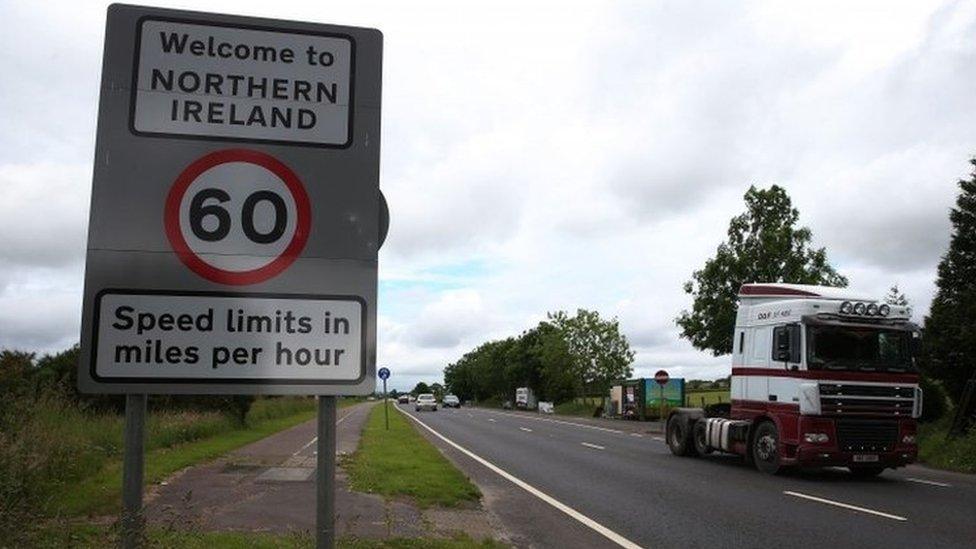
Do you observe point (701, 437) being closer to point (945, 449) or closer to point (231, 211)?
point (945, 449)

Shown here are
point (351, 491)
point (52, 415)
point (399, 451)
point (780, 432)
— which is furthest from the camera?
point (399, 451)

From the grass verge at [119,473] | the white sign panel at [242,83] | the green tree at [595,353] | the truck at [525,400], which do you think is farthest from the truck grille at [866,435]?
the truck at [525,400]

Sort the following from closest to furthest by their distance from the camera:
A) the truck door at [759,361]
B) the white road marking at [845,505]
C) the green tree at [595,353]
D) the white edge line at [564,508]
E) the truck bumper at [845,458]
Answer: the white edge line at [564,508] < the white road marking at [845,505] < the truck bumper at [845,458] < the truck door at [759,361] < the green tree at [595,353]

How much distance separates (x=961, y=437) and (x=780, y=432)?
8.02 meters

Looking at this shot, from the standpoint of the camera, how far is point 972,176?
28859 mm

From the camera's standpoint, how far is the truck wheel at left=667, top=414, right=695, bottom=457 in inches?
796

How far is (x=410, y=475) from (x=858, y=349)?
886 cm

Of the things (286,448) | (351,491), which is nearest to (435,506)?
(351,491)

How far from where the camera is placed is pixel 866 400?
15.4 meters

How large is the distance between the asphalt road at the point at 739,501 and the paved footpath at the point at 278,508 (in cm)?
176

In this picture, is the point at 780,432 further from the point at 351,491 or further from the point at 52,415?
the point at 52,415

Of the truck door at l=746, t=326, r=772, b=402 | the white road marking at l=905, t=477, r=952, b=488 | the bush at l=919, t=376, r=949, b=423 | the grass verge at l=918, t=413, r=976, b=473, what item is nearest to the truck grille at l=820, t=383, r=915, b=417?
the white road marking at l=905, t=477, r=952, b=488

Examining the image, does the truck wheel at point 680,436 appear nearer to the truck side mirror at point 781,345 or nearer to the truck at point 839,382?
the truck at point 839,382

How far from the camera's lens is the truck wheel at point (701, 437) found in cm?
1941
